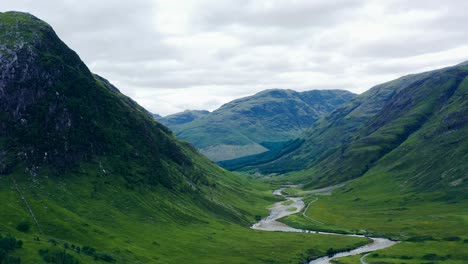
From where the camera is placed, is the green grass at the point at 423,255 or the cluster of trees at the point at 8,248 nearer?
the cluster of trees at the point at 8,248

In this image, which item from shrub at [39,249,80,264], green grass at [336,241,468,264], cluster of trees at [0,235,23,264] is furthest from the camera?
green grass at [336,241,468,264]

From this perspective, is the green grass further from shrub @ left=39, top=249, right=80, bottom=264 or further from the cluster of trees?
the cluster of trees

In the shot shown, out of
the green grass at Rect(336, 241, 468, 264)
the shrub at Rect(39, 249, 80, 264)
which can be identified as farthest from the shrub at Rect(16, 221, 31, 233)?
the green grass at Rect(336, 241, 468, 264)

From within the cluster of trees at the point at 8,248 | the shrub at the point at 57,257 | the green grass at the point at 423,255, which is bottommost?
the green grass at the point at 423,255

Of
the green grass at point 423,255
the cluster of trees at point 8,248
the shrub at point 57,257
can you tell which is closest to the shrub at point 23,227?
the cluster of trees at point 8,248

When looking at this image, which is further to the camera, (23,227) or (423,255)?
(423,255)

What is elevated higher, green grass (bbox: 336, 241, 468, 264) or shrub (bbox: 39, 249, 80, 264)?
shrub (bbox: 39, 249, 80, 264)

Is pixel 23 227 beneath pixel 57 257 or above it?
above

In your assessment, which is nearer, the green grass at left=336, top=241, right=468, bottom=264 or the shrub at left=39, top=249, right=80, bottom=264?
the shrub at left=39, top=249, right=80, bottom=264

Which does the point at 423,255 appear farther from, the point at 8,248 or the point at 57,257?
the point at 8,248

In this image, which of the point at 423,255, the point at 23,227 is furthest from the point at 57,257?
the point at 423,255

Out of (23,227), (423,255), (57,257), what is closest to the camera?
(57,257)

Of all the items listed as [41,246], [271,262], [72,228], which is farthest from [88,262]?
[271,262]

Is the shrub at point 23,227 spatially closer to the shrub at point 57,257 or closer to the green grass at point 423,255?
the shrub at point 57,257
